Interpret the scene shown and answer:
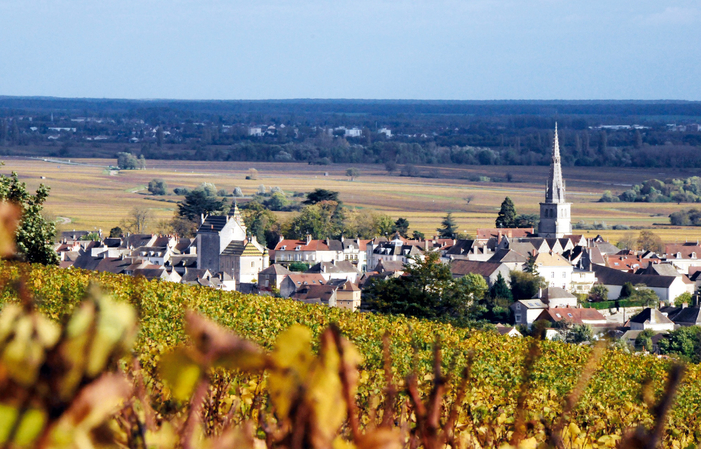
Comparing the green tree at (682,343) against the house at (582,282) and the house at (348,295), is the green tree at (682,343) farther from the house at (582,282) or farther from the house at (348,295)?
the house at (582,282)

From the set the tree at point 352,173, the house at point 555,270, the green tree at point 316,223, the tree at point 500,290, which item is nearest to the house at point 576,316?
the tree at point 500,290

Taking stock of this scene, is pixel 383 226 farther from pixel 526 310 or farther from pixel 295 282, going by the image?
pixel 526 310

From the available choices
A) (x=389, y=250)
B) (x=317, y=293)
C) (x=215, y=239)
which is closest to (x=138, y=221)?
(x=389, y=250)

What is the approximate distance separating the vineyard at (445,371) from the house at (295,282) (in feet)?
149

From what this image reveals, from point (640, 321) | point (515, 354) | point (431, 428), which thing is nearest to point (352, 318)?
point (515, 354)

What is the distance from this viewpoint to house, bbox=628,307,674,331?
52300 mm

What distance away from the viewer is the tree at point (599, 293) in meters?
70.5

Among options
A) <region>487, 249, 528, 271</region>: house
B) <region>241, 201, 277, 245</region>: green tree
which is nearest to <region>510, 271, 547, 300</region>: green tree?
<region>487, 249, 528, 271</region>: house

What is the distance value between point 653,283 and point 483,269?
41.9ft

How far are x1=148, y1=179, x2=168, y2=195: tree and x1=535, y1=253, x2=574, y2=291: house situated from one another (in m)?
79.3

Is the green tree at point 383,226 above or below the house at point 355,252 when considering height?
above

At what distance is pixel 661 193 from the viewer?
16000 cm

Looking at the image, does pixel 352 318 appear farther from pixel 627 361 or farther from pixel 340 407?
pixel 340 407

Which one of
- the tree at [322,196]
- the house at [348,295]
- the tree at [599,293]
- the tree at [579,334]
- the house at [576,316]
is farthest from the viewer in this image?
the tree at [322,196]
